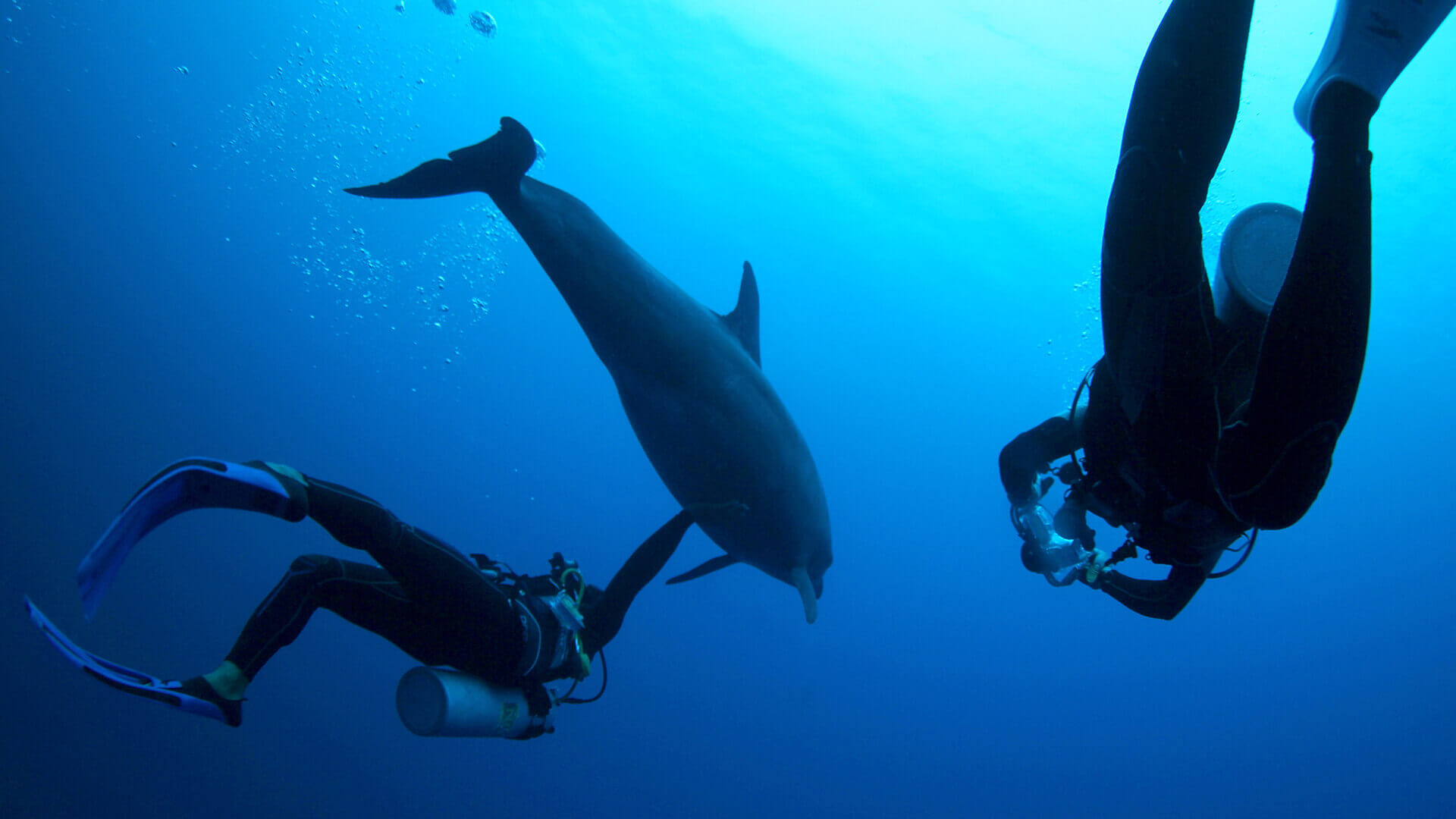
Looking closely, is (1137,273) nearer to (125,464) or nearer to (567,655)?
(567,655)

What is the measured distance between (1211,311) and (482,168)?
12.7 feet

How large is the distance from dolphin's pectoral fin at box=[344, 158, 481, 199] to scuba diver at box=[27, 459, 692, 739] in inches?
75.1

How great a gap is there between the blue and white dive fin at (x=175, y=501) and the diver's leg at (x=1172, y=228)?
338cm

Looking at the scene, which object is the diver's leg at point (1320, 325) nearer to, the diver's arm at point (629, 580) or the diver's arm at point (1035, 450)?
the diver's arm at point (1035, 450)

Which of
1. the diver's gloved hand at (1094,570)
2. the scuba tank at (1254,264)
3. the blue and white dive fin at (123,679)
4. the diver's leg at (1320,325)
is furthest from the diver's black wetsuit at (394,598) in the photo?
the scuba tank at (1254,264)

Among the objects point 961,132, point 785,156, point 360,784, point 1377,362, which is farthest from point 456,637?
point 1377,362

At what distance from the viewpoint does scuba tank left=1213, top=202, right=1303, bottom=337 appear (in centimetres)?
224

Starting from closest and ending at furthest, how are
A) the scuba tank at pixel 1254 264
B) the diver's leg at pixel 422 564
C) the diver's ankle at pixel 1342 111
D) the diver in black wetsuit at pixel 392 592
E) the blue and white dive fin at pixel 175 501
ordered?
1. the diver's ankle at pixel 1342 111
2. the scuba tank at pixel 1254 264
3. the blue and white dive fin at pixel 175 501
4. the diver in black wetsuit at pixel 392 592
5. the diver's leg at pixel 422 564

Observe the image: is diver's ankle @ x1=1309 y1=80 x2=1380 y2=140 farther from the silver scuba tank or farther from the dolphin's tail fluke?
the silver scuba tank

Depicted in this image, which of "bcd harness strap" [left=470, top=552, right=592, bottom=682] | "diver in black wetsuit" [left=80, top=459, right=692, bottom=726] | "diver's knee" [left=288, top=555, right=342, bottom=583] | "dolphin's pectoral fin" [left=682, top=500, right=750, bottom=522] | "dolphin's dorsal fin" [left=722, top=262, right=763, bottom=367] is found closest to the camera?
"diver in black wetsuit" [left=80, top=459, right=692, bottom=726]

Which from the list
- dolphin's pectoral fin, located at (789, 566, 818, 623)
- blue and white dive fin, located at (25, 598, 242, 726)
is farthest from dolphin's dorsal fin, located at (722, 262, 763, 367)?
blue and white dive fin, located at (25, 598, 242, 726)

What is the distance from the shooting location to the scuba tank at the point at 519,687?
11.3 feet

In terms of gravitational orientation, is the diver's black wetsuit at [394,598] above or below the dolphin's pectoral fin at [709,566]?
below

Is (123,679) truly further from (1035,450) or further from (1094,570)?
(1094,570)
